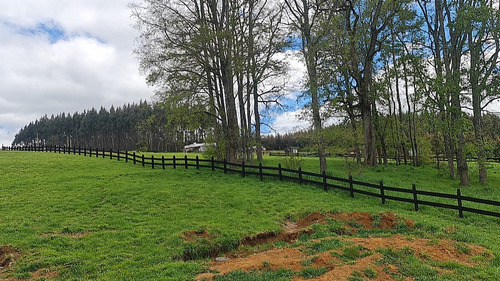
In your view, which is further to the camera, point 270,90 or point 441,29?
point 270,90

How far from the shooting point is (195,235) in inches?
319

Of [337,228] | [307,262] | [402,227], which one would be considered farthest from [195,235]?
[402,227]

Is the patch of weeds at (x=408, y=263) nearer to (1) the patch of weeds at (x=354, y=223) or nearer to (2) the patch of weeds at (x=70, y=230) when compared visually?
(1) the patch of weeds at (x=354, y=223)

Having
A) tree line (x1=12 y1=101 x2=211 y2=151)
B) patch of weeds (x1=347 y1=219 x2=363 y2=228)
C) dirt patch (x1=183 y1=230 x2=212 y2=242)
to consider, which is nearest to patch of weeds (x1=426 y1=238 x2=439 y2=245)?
patch of weeds (x1=347 y1=219 x2=363 y2=228)

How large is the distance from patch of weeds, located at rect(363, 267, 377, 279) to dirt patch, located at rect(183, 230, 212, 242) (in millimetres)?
4345

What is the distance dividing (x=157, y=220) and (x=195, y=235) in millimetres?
1987

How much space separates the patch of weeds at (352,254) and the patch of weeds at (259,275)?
135cm

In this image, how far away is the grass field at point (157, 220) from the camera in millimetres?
6070

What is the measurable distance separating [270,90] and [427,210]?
14.3m

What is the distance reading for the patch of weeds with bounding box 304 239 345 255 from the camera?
268 inches

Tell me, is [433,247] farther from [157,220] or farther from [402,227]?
[157,220]

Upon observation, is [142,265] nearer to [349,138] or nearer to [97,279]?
[97,279]

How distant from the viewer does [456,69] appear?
654 inches

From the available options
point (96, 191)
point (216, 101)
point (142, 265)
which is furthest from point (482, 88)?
point (96, 191)
